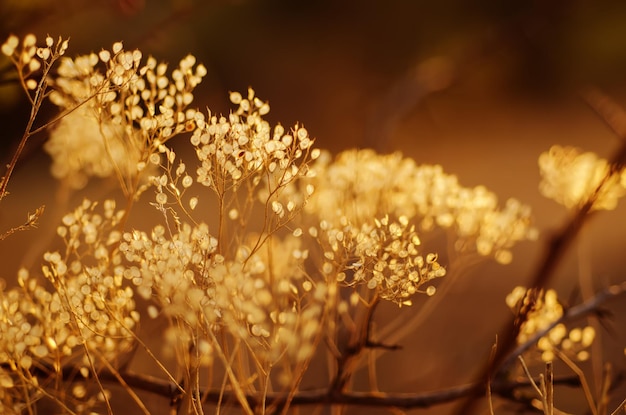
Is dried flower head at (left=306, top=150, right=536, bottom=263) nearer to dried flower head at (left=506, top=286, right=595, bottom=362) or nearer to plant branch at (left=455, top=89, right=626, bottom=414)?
dried flower head at (left=506, top=286, right=595, bottom=362)

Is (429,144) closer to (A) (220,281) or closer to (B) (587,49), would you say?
(B) (587,49)

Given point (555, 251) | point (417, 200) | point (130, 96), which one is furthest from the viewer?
point (417, 200)

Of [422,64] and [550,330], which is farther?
[422,64]

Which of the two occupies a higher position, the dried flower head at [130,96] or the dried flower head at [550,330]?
the dried flower head at [130,96]

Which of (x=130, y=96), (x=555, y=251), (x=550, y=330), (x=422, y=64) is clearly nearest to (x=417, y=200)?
(x=550, y=330)

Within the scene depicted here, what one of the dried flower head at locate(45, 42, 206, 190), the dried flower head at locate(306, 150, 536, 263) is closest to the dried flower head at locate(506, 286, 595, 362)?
the dried flower head at locate(306, 150, 536, 263)

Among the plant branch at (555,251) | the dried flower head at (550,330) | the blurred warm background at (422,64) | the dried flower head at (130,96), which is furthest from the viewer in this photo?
the blurred warm background at (422,64)

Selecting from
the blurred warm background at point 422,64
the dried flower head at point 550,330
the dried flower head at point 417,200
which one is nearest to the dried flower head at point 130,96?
the dried flower head at point 417,200

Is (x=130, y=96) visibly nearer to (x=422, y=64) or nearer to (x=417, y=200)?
(x=417, y=200)

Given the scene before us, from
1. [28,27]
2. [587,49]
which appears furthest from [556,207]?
[28,27]

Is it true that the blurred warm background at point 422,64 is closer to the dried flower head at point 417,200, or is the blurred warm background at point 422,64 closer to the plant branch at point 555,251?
the dried flower head at point 417,200

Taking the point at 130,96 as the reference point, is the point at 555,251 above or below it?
below

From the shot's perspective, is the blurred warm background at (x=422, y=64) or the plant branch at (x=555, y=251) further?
the blurred warm background at (x=422, y=64)
